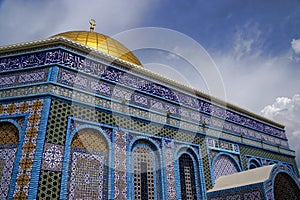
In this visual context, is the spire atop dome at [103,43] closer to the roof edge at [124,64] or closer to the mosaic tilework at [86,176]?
the roof edge at [124,64]

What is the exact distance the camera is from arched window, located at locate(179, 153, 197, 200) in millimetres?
8516

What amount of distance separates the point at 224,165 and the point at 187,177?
2144 mm

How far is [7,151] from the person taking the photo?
20.5 feet

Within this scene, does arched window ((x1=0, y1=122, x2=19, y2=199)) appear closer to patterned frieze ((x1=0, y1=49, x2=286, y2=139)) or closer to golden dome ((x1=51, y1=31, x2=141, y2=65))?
patterned frieze ((x1=0, y1=49, x2=286, y2=139))

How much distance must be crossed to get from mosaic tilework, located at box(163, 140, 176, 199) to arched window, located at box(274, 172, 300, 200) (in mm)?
3117

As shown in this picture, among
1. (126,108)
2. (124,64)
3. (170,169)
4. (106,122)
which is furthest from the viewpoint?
(124,64)

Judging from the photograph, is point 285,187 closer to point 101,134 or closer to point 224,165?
point 224,165

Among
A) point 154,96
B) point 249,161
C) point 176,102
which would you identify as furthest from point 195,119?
point 249,161

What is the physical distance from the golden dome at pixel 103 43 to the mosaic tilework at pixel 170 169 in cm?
445

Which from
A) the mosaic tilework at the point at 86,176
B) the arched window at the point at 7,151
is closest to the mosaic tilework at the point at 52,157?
the mosaic tilework at the point at 86,176

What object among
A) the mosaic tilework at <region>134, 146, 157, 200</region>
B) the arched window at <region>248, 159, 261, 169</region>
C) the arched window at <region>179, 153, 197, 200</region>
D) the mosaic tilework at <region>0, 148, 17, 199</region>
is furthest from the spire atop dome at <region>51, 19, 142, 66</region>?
the arched window at <region>248, 159, 261, 169</region>

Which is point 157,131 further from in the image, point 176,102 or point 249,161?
point 249,161

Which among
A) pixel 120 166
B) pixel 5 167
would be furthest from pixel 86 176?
pixel 5 167

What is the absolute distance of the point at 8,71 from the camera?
23.3 feet
